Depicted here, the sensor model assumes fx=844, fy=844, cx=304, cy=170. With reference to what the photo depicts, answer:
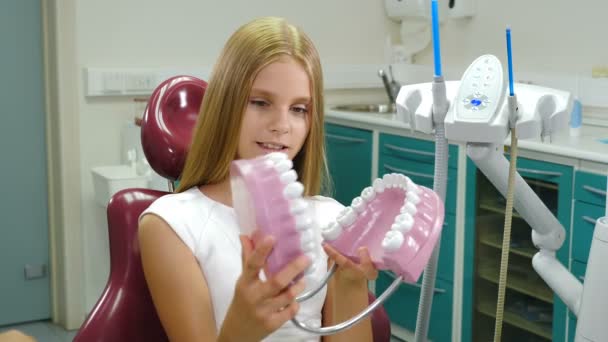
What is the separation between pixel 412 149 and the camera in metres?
3.41

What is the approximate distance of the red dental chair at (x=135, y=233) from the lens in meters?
1.61

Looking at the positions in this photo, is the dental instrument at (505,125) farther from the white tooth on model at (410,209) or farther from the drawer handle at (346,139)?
the drawer handle at (346,139)

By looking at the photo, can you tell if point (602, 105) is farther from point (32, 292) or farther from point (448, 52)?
point (32, 292)

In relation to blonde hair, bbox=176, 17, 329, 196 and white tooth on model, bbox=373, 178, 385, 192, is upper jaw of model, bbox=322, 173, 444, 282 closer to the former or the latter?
white tooth on model, bbox=373, 178, 385, 192

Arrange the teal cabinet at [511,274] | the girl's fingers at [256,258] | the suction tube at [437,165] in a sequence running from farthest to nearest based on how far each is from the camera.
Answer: the teal cabinet at [511,274], the suction tube at [437,165], the girl's fingers at [256,258]

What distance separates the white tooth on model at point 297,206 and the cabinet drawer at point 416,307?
7.94 feet

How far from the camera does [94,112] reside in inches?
142

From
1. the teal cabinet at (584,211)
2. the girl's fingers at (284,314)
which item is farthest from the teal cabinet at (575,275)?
the girl's fingers at (284,314)

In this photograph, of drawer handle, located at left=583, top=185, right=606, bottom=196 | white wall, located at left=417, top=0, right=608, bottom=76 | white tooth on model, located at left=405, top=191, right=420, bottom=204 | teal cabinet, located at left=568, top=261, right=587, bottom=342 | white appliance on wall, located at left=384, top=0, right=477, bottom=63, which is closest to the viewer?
white tooth on model, located at left=405, top=191, right=420, bottom=204

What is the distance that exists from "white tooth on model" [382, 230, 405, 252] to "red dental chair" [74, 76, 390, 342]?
70 cm

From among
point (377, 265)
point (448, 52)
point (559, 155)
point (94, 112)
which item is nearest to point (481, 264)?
point (559, 155)

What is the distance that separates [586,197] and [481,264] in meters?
0.65

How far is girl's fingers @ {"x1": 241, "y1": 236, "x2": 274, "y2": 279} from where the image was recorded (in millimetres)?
949

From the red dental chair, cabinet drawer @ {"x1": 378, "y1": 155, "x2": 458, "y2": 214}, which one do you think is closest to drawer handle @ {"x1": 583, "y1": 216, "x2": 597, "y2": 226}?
cabinet drawer @ {"x1": 378, "y1": 155, "x2": 458, "y2": 214}
